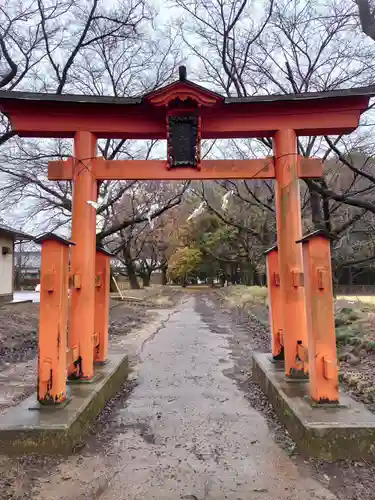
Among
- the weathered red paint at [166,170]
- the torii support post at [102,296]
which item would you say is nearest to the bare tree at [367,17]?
the weathered red paint at [166,170]

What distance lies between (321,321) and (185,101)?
3253 mm

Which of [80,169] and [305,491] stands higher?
[80,169]

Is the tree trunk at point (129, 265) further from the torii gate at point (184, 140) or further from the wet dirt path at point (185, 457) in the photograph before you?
the torii gate at point (184, 140)

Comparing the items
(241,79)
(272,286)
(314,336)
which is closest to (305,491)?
(314,336)

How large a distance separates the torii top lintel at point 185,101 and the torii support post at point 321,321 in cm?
206

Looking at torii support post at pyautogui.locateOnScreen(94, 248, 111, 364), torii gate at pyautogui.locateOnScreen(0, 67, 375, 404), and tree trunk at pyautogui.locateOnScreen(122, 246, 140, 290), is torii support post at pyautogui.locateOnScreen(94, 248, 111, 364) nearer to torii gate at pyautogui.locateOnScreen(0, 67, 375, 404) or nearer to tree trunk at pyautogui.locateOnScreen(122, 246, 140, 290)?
torii gate at pyautogui.locateOnScreen(0, 67, 375, 404)

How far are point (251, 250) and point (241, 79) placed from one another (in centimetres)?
1687

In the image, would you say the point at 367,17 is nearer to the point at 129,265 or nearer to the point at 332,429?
the point at 332,429

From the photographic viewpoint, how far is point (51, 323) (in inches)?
156

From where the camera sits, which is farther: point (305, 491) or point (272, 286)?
point (272, 286)

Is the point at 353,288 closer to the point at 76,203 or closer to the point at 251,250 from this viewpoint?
the point at 251,250

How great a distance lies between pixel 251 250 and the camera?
27.4m

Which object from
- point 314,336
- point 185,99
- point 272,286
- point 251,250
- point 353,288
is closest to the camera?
point 314,336

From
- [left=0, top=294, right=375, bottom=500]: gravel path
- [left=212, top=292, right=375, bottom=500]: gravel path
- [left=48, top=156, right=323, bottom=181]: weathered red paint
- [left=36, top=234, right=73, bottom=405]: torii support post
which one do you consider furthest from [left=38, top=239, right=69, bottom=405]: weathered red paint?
[left=212, top=292, right=375, bottom=500]: gravel path
